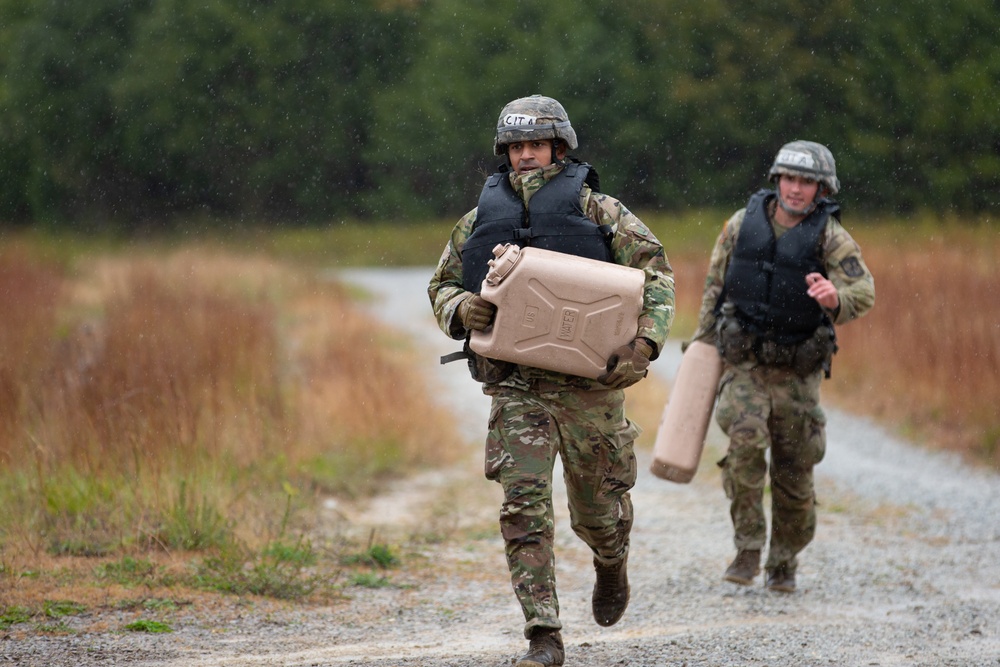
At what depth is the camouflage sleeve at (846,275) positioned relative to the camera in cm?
591

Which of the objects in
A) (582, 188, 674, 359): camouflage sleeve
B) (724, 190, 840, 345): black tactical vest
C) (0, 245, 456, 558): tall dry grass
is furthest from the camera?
(0, 245, 456, 558): tall dry grass

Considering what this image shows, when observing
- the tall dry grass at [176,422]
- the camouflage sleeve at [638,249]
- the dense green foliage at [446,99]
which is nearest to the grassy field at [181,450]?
the tall dry grass at [176,422]

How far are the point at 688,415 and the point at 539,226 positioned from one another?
1.83 m

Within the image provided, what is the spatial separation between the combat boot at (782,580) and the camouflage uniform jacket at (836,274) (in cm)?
113

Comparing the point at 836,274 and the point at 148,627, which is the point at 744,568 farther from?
the point at 148,627

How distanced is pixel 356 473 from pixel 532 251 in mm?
4465

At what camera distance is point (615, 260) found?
492 centimetres

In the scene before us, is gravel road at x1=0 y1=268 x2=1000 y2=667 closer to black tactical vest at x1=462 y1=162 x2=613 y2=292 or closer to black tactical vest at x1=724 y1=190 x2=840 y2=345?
black tactical vest at x1=724 y1=190 x2=840 y2=345

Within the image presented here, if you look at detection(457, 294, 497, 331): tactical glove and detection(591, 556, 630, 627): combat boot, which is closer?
detection(457, 294, 497, 331): tactical glove

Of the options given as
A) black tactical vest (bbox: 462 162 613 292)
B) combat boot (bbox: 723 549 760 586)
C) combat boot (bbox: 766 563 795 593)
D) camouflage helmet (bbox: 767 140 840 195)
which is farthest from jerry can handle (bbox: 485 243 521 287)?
combat boot (bbox: 766 563 795 593)

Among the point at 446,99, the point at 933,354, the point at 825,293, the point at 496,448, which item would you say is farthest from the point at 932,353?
the point at 446,99

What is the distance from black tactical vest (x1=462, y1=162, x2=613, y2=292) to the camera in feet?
15.8

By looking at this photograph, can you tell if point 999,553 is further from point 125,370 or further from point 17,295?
point 17,295

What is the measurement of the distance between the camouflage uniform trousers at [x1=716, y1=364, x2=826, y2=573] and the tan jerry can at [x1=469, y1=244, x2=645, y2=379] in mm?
1670
